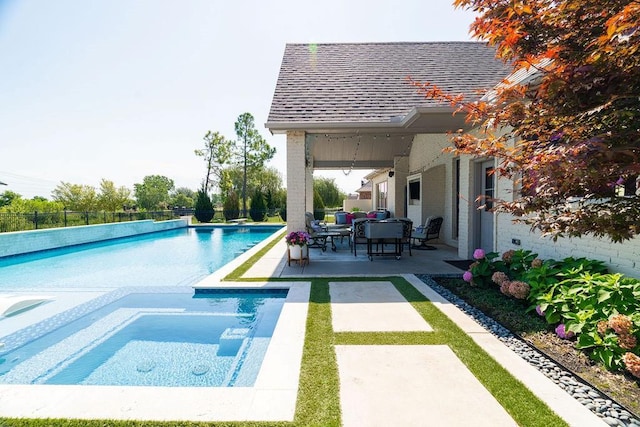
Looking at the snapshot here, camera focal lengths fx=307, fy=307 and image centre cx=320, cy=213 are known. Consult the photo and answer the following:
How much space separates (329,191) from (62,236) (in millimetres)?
29820

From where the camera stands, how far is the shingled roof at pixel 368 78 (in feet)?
27.2

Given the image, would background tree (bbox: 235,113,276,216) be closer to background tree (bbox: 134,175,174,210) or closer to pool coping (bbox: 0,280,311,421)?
background tree (bbox: 134,175,174,210)

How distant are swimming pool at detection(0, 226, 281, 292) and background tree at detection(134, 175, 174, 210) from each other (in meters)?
33.8

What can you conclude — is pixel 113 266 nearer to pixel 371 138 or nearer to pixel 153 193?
pixel 371 138

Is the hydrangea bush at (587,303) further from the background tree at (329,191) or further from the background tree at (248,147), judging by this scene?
the background tree at (329,191)

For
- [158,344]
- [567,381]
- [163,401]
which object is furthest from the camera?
[158,344]

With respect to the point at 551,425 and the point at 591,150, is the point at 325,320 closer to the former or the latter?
the point at 551,425

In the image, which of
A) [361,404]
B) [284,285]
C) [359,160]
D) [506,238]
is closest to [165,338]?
[284,285]

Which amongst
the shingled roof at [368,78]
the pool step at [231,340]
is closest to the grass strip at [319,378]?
the pool step at [231,340]

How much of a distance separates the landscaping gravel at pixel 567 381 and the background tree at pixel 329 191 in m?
35.9

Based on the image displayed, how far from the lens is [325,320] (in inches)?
169

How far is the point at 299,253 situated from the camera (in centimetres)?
773

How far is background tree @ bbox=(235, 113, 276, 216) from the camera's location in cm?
3475

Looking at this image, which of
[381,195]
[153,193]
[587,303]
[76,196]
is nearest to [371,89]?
[587,303]
